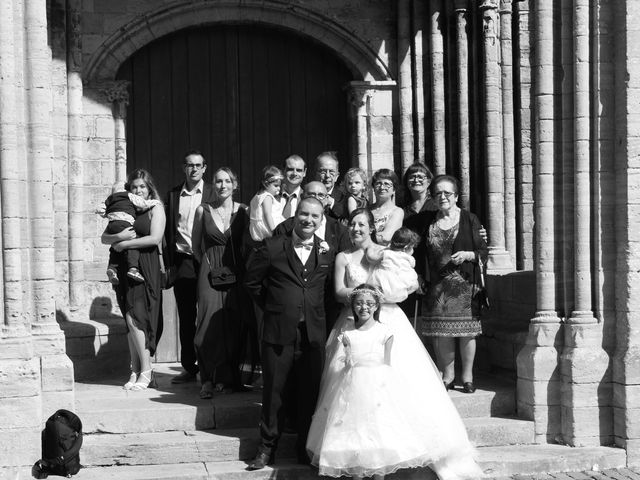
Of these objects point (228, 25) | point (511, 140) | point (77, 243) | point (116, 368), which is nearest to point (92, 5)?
point (228, 25)

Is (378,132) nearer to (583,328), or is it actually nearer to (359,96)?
(359,96)

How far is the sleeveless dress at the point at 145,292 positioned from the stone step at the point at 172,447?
3.33 feet

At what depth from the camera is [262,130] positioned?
1123cm

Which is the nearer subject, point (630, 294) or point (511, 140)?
point (630, 294)

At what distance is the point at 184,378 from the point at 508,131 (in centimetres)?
388

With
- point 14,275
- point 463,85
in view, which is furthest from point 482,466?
point 463,85

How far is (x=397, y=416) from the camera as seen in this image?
7531 millimetres

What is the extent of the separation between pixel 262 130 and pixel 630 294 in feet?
13.2

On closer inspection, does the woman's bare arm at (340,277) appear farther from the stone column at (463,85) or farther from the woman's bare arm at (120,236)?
the stone column at (463,85)

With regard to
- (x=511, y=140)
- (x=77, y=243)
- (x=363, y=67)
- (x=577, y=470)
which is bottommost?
(x=577, y=470)

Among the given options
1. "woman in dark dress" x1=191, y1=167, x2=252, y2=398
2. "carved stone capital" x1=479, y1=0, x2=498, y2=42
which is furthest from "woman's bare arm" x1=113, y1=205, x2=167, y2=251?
"carved stone capital" x1=479, y1=0, x2=498, y2=42

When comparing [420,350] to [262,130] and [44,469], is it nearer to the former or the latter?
[44,469]

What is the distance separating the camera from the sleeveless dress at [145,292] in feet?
29.3

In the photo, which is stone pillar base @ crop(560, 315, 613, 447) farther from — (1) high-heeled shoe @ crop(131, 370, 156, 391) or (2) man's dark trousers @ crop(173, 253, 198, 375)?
(1) high-heeled shoe @ crop(131, 370, 156, 391)
